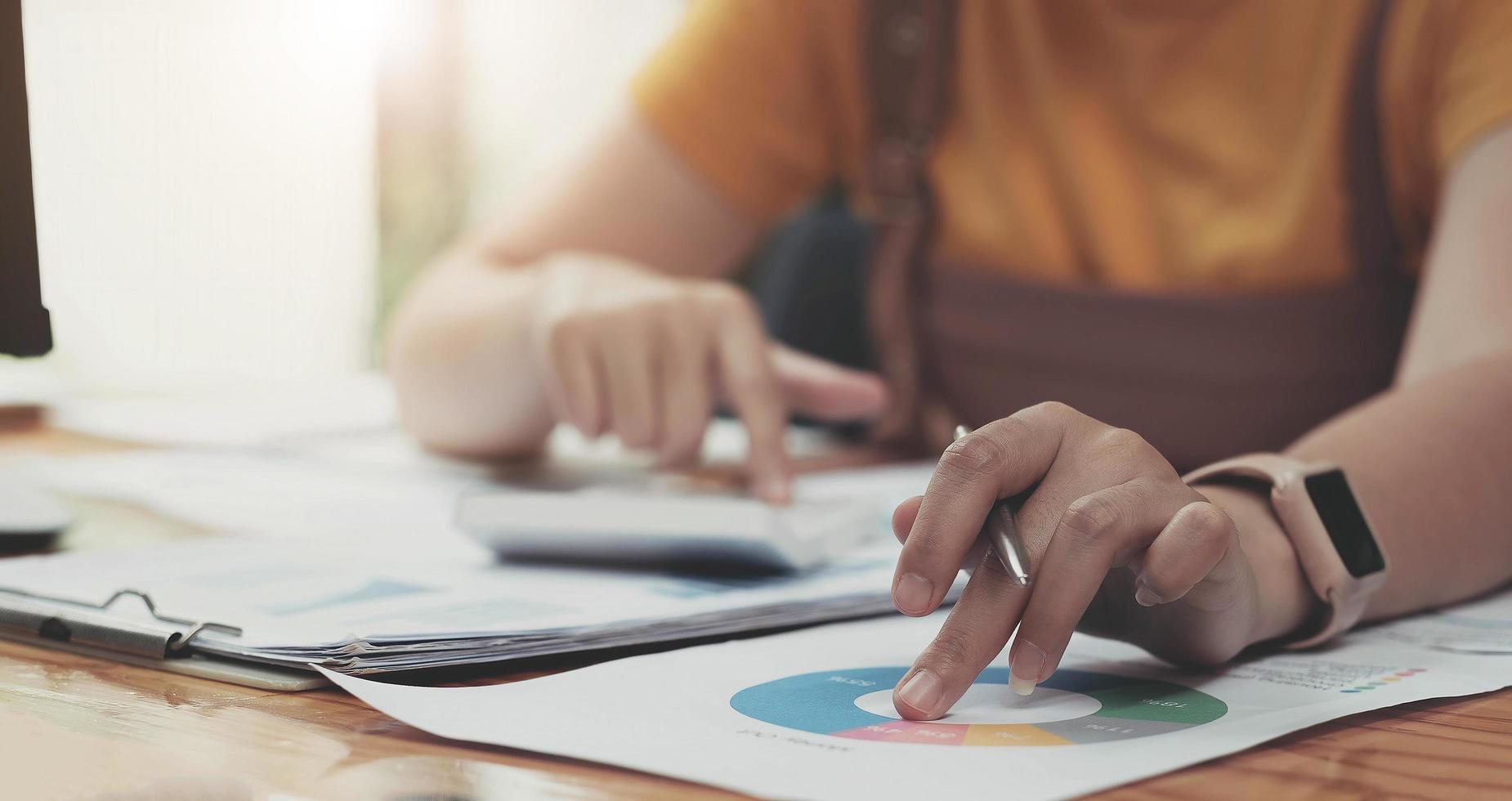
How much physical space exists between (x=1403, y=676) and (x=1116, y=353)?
45 cm

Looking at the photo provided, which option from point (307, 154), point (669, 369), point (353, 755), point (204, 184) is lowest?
point (353, 755)

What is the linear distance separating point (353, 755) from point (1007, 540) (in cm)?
16

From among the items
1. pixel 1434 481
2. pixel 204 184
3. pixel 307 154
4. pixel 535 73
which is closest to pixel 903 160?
pixel 1434 481

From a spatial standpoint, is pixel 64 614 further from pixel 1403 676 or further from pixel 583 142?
pixel 583 142

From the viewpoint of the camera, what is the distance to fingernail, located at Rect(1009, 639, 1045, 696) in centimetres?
31

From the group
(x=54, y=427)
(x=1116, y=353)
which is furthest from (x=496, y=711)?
(x=54, y=427)

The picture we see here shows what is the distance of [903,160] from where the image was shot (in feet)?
2.89

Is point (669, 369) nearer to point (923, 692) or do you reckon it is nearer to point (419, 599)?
point (419, 599)

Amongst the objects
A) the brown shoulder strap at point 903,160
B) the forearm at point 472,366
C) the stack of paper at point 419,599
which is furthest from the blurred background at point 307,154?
the brown shoulder strap at point 903,160

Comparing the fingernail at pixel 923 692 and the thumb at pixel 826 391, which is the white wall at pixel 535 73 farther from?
the fingernail at pixel 923 692

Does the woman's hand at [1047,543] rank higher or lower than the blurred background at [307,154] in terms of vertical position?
lower

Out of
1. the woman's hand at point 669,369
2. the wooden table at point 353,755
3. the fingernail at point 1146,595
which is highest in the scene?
the woman's hand at point 669,369

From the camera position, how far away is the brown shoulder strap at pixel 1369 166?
0.73m

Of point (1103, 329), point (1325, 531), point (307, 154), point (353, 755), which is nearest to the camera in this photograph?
point (353, 755)
